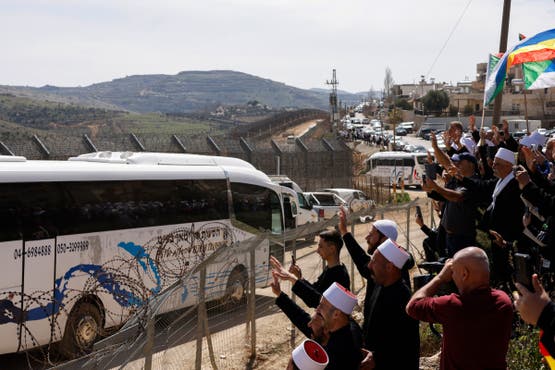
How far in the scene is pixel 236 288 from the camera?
8.80m

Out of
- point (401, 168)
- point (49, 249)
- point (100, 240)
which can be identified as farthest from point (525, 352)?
point (401, 168)

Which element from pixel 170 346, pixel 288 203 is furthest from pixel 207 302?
pixel 288 203

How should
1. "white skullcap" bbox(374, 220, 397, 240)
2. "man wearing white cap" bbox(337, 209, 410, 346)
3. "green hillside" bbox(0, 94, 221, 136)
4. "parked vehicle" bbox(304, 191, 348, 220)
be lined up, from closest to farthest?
"man wearing white cap" bbox(337, 209, 410, 346) < "white skullcap" bbox(374, 220, 397, 240) < "parked vehicle" bbox(304, 191, 348, 220) < "green hillside" bbox(0, 94, 221, 136)

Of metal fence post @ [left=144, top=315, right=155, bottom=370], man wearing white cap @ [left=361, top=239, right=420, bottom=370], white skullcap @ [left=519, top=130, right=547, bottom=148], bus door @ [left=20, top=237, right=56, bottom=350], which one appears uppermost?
white skullcap @ [left=519, top=130, right=547, bottom=148]

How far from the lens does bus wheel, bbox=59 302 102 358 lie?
1063 cm

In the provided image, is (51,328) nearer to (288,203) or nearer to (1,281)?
(1,281)

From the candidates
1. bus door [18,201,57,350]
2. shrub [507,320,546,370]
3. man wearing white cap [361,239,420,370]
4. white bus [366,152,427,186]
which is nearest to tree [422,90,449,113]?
white bus [366,152,427,186]

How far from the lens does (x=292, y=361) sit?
4164mm

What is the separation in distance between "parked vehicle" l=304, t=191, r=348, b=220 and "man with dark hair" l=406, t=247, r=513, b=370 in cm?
2172

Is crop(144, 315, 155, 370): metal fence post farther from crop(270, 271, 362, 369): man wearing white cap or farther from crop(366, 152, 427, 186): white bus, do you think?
crop(366, 152, 427, 186): white bus

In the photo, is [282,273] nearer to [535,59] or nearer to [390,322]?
[390,322]

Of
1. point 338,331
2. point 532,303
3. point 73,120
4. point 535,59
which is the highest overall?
point 535,59

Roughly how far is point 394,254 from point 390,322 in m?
0.48

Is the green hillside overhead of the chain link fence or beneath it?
beneath
